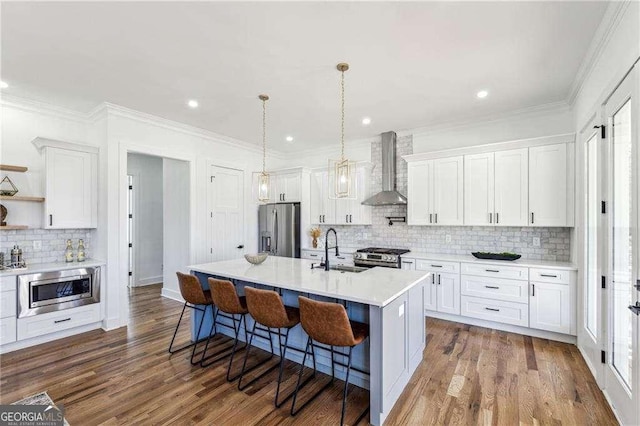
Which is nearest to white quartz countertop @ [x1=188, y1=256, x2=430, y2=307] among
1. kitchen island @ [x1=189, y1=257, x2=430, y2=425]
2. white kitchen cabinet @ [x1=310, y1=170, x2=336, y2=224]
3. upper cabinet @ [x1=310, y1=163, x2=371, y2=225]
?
kitchen island @ [x1=189, y1=257, x2=430, y2=425]

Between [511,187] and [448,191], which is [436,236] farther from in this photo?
[511,187]

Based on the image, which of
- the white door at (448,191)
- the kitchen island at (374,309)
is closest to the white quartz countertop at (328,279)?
the kitchen island at (374,309)

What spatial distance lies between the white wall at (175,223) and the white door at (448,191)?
4.00m

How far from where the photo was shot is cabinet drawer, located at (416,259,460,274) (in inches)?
162

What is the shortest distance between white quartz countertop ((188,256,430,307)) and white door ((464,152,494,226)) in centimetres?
180

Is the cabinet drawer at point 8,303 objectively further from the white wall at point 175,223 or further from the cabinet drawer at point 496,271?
the cabinet drawer at point 496,271

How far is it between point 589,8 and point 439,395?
310 cm

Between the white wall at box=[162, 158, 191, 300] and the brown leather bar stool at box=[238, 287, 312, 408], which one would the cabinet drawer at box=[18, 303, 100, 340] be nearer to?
the white wall at box=[162, 158, 191, 300]

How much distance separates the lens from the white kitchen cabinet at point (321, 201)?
5.74m

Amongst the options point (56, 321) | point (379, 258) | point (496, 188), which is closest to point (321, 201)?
point (379, 258)

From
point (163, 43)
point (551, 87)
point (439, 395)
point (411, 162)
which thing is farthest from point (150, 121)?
point (551, 87)

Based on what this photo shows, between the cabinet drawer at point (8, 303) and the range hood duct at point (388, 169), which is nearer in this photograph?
the cabinet drawer at point (8, 303)

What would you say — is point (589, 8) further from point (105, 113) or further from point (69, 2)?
point (105, 113)
